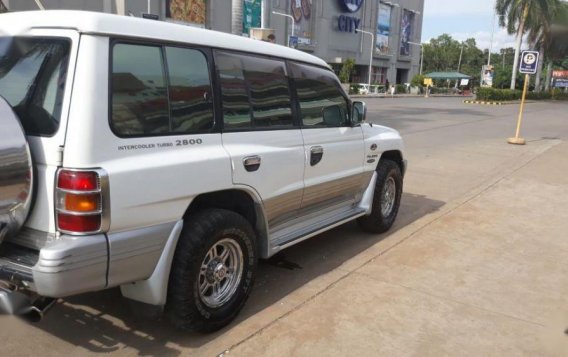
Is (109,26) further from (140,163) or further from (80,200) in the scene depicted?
(80,200)

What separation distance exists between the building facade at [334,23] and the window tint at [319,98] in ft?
91.6

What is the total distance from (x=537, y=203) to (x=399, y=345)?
17.2ft

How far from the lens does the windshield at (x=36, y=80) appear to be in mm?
2754

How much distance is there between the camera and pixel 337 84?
16.3 ft

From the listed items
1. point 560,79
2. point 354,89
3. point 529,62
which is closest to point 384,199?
point 529,62

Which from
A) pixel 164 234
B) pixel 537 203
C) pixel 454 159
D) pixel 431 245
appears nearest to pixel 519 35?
pixel 454 159

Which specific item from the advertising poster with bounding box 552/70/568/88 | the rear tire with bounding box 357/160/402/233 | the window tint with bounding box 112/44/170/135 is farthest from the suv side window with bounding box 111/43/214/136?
the advertising poster with bounding box 552/70/568/88

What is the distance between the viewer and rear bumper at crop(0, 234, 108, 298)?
2.62 metres

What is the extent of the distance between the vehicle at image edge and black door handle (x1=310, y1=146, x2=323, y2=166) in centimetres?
24

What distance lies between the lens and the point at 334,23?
193 ft

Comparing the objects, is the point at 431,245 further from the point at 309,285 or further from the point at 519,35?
the point at 519,35

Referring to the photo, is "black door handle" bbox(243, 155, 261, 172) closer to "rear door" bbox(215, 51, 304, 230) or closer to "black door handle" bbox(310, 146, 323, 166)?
"rear door" bbox(215, 51, 304, 230)

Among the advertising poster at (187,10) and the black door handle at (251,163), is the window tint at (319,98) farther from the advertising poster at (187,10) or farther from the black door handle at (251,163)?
the advertising poster at (187,10)

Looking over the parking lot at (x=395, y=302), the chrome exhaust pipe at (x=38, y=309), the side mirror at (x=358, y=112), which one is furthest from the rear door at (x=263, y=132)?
the chrome exhaust pipe at (x=38, y=309)
